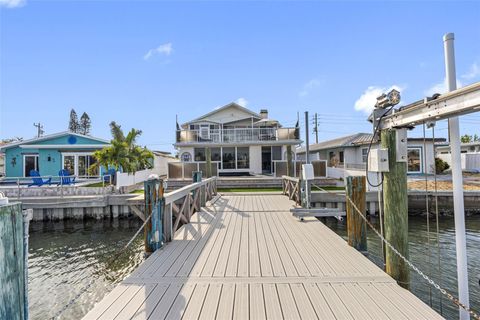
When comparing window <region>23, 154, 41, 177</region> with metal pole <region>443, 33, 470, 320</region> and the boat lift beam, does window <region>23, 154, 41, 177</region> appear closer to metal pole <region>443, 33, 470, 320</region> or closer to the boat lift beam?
the boat lift beam

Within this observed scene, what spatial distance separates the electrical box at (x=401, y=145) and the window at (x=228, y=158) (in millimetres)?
18640

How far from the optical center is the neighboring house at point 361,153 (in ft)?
68.1

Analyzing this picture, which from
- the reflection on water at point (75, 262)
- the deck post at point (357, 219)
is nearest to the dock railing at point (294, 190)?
the deck post at point (357, 219)

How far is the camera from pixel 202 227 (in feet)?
20.7

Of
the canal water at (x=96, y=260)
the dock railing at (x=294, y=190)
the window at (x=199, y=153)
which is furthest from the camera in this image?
the window at (x=199, y=153)

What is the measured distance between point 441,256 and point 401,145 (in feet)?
17.6

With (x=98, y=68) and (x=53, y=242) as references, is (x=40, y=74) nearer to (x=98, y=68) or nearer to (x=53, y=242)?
(x=98, y=68)

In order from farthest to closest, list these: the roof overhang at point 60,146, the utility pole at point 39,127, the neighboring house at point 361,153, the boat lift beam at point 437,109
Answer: the utility pole at point 39,127
the neighboring house at point 361,153
the roof overhang at point 60,146
the boat lift beam at point 437,109

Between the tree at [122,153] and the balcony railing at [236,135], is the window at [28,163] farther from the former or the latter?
the balcony railing at [236,135]

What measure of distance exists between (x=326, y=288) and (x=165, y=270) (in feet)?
7.24

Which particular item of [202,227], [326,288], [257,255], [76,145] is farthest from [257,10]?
[76,145]

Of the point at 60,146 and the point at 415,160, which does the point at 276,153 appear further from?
the point at 60,146

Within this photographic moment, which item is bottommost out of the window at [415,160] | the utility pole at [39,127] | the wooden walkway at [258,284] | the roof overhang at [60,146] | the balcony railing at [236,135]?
the wooden walkway at [258,284]

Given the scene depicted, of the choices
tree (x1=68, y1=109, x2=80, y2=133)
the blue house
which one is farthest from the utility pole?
the blue house
